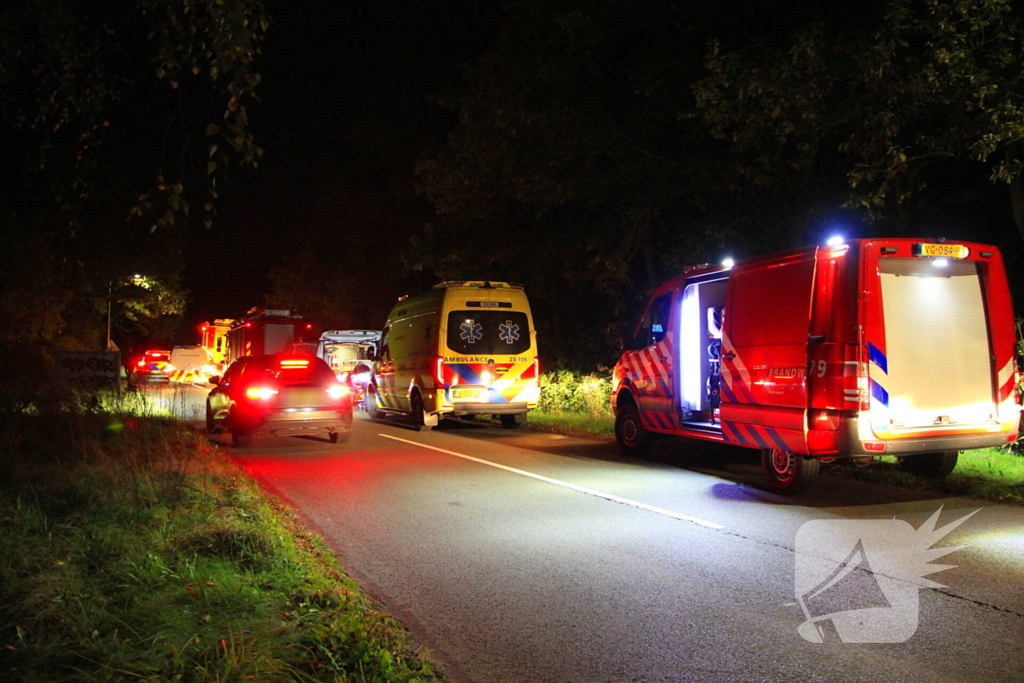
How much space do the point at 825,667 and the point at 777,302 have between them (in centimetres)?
572

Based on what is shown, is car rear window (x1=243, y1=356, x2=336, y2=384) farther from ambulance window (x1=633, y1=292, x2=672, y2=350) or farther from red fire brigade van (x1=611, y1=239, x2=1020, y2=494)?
red fire brigade van (x1=611, y1=239, x2=1020, y2=494)

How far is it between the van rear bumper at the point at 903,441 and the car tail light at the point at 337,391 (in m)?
9.04

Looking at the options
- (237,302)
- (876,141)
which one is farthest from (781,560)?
(237,302)

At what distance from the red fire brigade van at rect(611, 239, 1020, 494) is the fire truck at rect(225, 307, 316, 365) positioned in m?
23.9

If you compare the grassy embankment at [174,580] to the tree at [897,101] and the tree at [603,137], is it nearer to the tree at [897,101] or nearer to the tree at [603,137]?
the tree at [897,101]

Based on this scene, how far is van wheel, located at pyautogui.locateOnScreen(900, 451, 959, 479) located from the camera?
10239mm

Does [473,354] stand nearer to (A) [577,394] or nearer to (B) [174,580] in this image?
(A) [577,394]

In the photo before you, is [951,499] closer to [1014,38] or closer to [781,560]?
[781,560]

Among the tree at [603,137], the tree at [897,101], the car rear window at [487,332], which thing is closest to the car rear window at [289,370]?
the car rear window at [487,332]

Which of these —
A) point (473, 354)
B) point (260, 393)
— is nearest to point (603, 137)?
point (473, 354)

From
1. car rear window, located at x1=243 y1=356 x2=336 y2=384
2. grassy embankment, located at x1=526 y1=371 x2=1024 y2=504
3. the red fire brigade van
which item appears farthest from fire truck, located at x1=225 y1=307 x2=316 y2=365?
the red fire brigade van

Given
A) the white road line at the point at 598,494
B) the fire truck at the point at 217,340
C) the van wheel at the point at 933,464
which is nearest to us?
the white road line at the point at 598,494

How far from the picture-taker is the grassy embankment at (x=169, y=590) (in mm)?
4289

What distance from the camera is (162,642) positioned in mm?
4523
